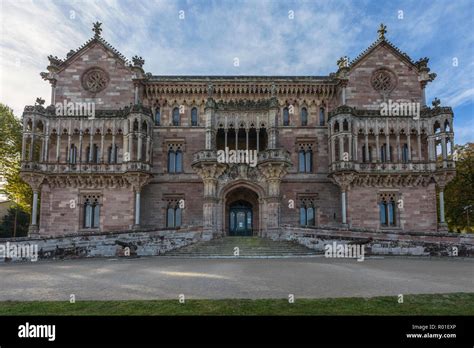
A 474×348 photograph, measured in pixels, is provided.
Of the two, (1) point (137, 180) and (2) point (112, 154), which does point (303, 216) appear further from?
(2) point (112, 154)

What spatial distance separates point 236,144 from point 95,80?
15.6 m

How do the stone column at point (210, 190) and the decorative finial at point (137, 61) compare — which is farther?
the decorative finial at point (137, 61)

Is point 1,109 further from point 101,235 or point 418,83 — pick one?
point 418,83

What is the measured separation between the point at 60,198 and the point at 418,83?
35.8m

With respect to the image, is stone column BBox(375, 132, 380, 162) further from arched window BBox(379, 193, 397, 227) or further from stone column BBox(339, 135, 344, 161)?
stone column BBox(339, 135, 344, 161)

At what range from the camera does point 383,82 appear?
3272cm

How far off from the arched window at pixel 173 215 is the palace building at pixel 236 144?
94 millimetres

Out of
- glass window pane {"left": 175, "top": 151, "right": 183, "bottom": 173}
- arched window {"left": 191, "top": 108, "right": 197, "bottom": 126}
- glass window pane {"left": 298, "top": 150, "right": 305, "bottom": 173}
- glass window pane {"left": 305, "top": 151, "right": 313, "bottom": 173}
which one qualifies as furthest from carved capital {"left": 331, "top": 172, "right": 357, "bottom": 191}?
glass window pane {"left": 175, "top": 151, "right": 183, "bottom": 173}

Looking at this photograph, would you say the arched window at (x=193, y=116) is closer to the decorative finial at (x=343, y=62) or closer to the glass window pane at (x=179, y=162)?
the glass window pane at (x=179, y=162)

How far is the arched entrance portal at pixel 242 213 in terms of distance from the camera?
31.2 m

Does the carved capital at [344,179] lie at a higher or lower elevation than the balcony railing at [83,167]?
lower

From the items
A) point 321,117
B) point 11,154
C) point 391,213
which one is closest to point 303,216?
point 391,213

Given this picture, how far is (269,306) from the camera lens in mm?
6906

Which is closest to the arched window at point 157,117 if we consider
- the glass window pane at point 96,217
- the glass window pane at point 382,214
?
the glass window pane at point 96,217
